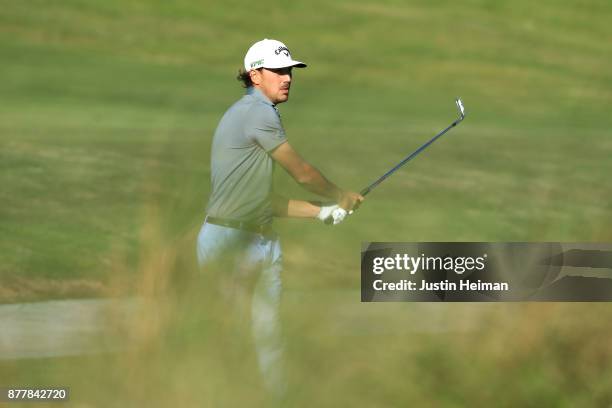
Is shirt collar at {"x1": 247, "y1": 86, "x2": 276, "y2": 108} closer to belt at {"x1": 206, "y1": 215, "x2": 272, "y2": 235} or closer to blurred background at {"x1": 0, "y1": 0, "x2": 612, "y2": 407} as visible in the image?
blurred background at {"x1": 0, "y1": 0, "x2": 612, "y2": 407}

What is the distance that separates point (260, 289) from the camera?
4.46 meters

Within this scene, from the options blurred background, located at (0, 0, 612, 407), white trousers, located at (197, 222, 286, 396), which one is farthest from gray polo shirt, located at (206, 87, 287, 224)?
white trousers, located at (197, 222, 286, 396)

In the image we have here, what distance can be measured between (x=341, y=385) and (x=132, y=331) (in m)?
0.69

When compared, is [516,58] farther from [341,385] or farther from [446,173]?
[341,385]

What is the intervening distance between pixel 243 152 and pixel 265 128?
0.15 m

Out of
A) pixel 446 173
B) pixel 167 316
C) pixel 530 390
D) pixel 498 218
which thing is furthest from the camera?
pixel 446 173

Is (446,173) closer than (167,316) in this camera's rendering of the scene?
No

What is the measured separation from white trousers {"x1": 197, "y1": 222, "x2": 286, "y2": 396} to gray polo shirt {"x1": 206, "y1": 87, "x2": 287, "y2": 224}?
4.81ft

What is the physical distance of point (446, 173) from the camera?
19.0 metres

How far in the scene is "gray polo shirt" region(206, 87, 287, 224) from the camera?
6.11 meters

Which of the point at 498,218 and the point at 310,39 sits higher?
the point at 310,39

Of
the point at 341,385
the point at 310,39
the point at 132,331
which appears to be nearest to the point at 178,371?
the point at 132,331

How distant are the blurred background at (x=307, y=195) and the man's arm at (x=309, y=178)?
10cm

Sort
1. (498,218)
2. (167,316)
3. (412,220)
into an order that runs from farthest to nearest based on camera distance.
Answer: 1. (498,218)
2. (412,220)
3. (167,316)
